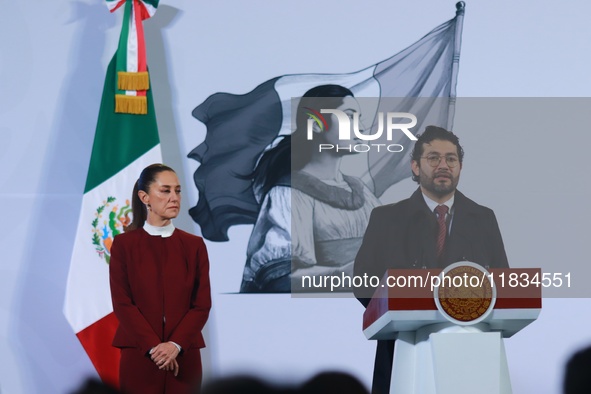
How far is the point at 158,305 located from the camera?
4.68m

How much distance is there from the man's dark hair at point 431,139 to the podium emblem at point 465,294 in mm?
2135

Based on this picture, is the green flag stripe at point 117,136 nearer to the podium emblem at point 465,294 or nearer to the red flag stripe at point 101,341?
the red flag stripe at point 101,341

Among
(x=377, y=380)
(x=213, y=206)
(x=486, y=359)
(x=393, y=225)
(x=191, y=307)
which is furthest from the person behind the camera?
(x=213, y=206)

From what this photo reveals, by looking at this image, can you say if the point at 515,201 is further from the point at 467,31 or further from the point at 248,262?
the point at 248,262

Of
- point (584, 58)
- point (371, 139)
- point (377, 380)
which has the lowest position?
point (377, 380)

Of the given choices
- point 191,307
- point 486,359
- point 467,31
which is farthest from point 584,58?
point 486,359

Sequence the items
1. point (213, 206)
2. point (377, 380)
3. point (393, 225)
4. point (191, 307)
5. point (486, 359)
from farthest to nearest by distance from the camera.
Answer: point (213, 206) < point (393, 225) < point (191, 307) < point (377, 380) < point (486, 359)

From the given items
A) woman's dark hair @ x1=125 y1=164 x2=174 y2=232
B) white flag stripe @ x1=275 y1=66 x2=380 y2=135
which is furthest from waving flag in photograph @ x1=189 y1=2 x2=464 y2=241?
woman's dark hair @ x1=125 y1=164 x2=174 y2=232

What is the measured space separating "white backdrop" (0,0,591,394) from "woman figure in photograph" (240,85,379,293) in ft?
0.39

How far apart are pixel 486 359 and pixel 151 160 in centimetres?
294

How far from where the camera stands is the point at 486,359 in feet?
9.84

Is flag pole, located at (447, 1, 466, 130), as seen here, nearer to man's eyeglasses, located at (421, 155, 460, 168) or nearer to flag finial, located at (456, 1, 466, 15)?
flag finial, located at (456, 1, 466, 15)

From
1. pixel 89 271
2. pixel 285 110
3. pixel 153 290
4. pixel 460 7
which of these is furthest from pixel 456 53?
pixel 89 271

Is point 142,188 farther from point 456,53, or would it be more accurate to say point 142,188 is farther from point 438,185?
point 456,53
